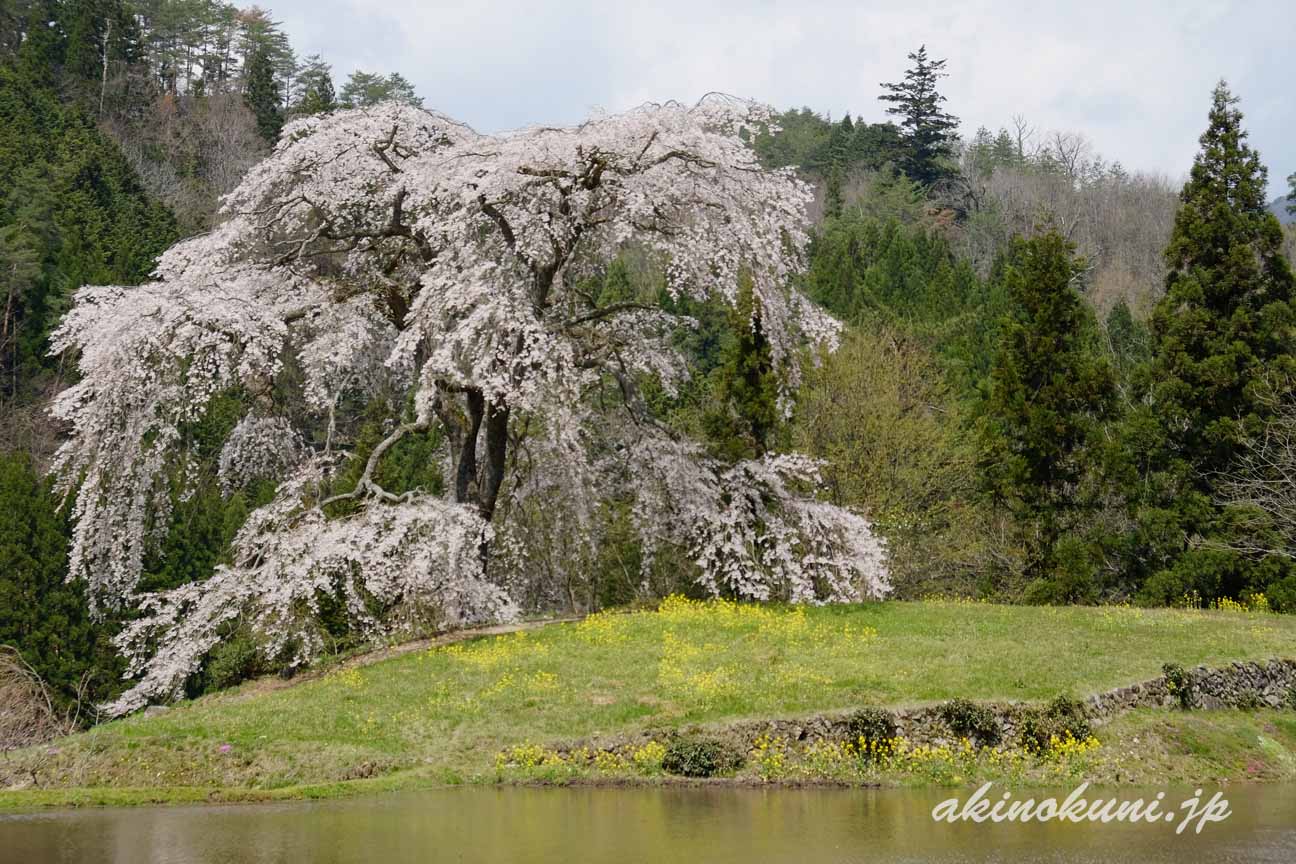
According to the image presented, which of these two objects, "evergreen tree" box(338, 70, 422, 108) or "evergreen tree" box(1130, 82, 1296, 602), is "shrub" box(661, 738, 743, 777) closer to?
"evergreen tree" box(1130, 82, 1296, 602)

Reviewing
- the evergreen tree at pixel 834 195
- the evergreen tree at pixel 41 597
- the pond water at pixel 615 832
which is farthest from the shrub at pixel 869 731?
the evergreen tree at pixel 834 195

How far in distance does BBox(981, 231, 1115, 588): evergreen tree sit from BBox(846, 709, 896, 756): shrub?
60.5 feet

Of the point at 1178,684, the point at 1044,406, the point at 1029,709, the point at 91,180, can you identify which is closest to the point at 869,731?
the point at 1029,709

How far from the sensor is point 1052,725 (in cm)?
1722

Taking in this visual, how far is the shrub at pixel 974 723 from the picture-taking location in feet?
55.8

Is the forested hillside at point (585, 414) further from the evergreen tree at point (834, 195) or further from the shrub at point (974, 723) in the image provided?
the evergreen tree at point (834, 195)

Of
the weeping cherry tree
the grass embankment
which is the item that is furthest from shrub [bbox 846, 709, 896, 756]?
the weeping cherry tree

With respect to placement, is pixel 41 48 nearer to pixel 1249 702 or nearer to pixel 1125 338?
pixel 1125 338

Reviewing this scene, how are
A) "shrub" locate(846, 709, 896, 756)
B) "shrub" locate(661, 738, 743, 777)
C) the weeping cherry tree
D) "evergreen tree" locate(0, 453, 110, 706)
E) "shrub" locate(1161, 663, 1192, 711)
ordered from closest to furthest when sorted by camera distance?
"shrub" locate(661, 738, 743, 777) < "shrub" locate(846, 709, 896, 756) < "shrub" locate(1161, 663, 1192, 711) < the weeping cherry tree < "evergreen tree" locate(0, 453, 110, 706)

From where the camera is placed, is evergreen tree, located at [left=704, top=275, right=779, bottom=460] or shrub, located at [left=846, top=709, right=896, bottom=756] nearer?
shrub, located at [left=846, top=709, right=896, bottom=756]

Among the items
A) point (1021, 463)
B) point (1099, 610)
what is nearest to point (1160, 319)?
point (1021, 463)

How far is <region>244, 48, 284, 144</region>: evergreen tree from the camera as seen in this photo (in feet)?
258

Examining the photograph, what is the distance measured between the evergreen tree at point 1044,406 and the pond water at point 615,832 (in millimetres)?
19046

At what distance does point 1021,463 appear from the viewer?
1348 inches
